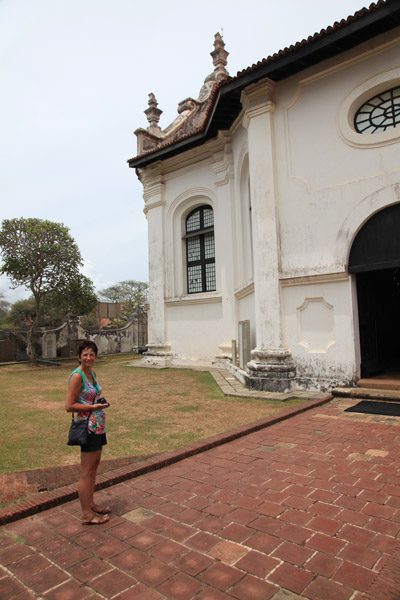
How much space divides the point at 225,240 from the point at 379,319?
17.7ft

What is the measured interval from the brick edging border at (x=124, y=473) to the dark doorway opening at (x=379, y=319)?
11.8 ft

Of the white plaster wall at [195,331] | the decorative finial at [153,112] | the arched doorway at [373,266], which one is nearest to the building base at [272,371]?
the arched doorway at [373,266]

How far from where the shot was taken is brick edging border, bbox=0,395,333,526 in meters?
3.21

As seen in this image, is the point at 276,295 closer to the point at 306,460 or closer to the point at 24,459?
the point at 306,460

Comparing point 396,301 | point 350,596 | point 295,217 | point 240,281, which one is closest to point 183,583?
point 350,596

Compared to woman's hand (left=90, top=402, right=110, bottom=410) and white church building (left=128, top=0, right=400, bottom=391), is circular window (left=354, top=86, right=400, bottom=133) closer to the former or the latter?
white church building (left=128, top=0, right=400, bottom=391)

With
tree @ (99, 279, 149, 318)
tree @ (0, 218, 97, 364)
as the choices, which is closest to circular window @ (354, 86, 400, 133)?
tree @ (0, 218, 97, 364)

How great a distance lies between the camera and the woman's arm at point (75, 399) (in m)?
3.00

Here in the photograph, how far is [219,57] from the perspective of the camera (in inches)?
667

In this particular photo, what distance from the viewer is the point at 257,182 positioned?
367 inches

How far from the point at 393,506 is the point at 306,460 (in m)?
1.16

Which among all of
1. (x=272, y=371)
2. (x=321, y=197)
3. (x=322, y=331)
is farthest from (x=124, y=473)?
(x=321, y=197)

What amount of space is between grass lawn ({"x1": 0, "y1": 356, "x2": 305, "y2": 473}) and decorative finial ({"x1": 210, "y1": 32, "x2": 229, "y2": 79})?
13.2 metres

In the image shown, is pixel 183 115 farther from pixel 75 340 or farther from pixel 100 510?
pixel 100 510
